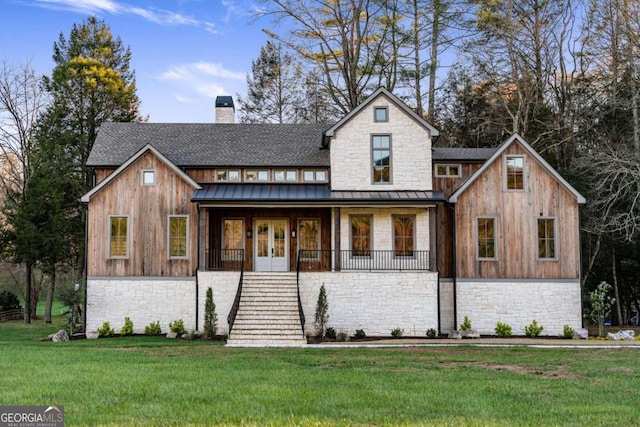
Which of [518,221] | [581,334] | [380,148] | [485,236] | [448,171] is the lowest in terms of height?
[581,334]

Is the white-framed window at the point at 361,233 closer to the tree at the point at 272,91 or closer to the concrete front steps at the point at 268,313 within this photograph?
the concrete front steps at the point at 268,313

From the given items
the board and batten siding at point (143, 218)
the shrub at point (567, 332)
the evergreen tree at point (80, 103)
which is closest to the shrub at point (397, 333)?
the shrub at point (567, 332)

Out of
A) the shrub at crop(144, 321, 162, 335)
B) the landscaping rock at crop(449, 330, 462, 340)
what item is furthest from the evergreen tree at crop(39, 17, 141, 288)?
the landscaping rock at crop(449, 330, 462, 340)

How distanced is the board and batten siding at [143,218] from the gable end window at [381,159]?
661 cm

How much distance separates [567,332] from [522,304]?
1.68m

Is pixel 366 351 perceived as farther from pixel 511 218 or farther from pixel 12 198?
pixel 12 198

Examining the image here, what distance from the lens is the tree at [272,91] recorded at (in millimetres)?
34281

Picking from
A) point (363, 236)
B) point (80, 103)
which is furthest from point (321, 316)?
point (80, 103)

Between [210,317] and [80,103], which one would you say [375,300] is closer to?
[210,317]

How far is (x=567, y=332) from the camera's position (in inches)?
744

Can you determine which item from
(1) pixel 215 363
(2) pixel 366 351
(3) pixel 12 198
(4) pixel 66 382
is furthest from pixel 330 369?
(3) pixel 12 198

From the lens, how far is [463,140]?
31562mm

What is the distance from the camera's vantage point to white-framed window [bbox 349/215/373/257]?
2034 centimetres
